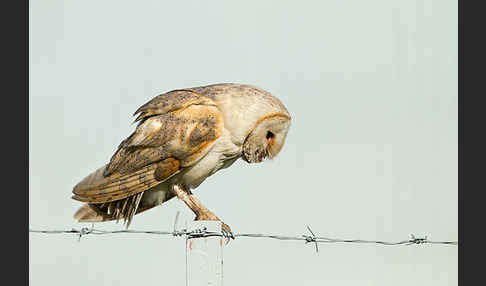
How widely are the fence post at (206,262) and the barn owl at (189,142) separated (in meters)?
0.73

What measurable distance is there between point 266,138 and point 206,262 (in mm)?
1367

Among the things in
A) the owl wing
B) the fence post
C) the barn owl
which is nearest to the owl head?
the barn owl

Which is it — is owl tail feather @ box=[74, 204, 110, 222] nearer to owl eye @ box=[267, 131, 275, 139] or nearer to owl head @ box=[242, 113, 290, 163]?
owl head @ box=[242, 113, 290, 163]

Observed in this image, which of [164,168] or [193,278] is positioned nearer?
[193,278]

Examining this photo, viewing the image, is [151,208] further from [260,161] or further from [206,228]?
[206,228]

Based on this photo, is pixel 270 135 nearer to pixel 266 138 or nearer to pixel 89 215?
pixel 266 138

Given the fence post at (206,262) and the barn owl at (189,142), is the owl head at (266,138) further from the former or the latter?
the fence post at (206,262)

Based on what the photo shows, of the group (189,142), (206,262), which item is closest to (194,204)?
(189,142)

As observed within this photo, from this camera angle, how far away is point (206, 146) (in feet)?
20.5

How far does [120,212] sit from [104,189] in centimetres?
23

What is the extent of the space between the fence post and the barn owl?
Answer: 729 mm

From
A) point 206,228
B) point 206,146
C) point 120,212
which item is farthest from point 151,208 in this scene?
point 206,228

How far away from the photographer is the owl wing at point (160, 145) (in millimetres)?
6250

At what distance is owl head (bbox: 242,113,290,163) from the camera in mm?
6277
